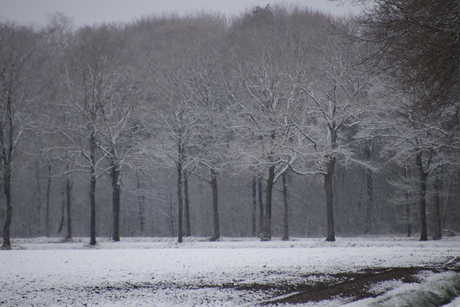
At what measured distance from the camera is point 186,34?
4338 centimetres

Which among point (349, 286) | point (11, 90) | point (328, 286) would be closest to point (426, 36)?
point (349, 286)

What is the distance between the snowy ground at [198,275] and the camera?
31.6 feet

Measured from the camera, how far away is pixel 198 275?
1273 cm

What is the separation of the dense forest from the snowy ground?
8.96 m

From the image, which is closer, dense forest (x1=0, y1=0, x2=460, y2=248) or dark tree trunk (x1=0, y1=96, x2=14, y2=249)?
dark tree trunk (x1=0, y1=96, x2=14, y2=249)

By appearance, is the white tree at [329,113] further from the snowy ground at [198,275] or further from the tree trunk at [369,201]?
the snowy ground at [198,275]

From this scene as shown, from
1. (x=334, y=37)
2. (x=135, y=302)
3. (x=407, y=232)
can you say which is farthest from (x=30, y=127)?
(x=407, y=232)

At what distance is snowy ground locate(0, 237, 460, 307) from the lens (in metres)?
9.64

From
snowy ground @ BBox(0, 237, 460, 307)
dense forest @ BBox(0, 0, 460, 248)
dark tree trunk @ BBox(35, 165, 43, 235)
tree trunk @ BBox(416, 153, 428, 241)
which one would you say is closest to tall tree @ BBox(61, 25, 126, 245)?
dense forest @ BBox(0, 0, 460, 248)

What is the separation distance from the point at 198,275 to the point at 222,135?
21.2 meters

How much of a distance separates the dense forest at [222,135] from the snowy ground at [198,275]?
29.4 feet

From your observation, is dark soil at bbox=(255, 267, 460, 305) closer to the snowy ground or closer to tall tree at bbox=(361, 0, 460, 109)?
the snowy ground

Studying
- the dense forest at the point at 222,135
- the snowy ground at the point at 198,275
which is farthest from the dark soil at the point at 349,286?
the dense forest at the point at 222,135

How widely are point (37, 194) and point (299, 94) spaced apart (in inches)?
1098
